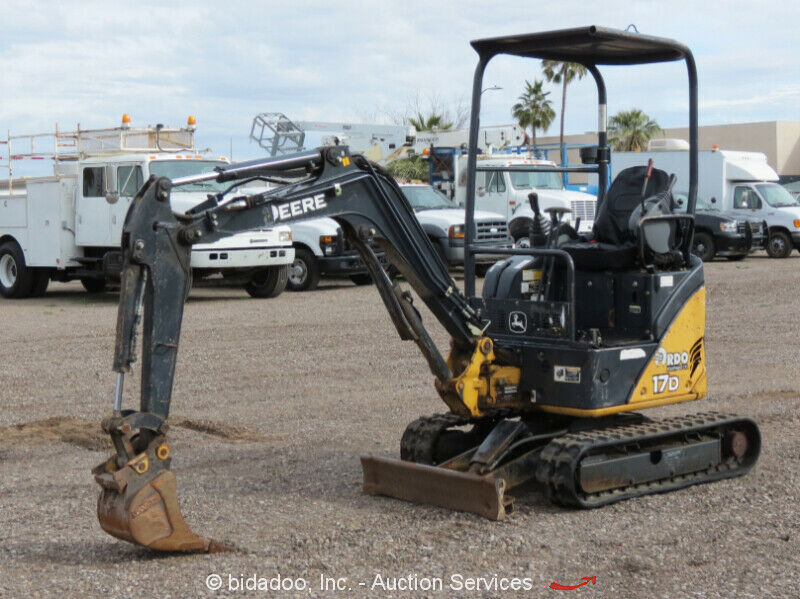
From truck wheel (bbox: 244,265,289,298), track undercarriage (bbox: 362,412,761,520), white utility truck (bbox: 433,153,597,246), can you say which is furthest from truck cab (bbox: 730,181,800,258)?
track undercarriage (bbox: 362,412,761,520)

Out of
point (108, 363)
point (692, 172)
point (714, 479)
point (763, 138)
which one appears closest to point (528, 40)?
point (692, 172)

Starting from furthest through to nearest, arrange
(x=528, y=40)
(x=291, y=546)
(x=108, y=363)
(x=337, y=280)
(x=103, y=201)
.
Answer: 1. (x=337, y=280)
2. (x=103, y=201)
3. (x=108, y=363)
4. (x=528, y=40)
5. (x=291, y=546)

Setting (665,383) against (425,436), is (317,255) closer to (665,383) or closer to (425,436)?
(425,436)

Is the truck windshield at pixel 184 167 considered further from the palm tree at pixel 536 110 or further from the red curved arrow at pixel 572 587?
the palm tree at pixel 536 110

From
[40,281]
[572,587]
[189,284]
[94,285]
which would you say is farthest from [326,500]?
[94,285]

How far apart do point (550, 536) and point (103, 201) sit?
14.9 meters

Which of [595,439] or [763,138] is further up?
[763,138]

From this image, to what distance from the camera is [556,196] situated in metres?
24.5

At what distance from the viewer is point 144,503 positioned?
18.9 feet

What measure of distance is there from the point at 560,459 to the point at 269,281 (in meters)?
13.6

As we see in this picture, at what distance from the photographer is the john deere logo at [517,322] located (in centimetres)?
745

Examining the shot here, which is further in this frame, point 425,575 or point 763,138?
point 763,138

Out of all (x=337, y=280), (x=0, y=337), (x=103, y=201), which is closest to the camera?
(x=0, y=337)

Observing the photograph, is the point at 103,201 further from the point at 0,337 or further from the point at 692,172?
the point at 692,172
